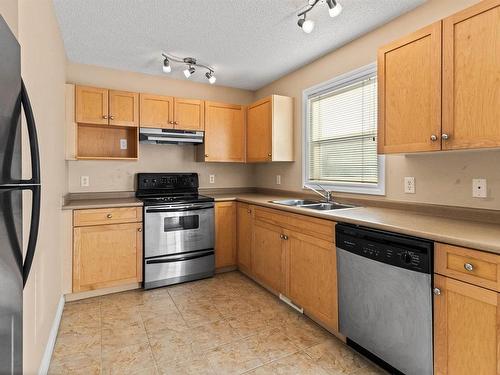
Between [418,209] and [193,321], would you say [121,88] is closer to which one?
[193,321]

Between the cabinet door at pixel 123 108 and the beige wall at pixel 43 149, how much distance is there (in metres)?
0.66

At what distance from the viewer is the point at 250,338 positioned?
6.95 ft

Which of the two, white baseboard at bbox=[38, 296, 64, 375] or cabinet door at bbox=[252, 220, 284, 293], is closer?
white baseboard at bbox=[38, 296, 64, 375]

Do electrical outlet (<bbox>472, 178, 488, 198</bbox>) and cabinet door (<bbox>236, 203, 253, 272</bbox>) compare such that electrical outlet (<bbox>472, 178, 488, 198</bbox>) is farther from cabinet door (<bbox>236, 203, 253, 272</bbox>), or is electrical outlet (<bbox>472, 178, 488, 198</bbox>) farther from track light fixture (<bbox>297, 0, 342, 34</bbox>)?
cabinet door (<bbox>236, 203, 253, 272</bbox>)

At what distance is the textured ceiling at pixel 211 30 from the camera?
2137mm

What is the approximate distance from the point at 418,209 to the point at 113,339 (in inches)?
95.7

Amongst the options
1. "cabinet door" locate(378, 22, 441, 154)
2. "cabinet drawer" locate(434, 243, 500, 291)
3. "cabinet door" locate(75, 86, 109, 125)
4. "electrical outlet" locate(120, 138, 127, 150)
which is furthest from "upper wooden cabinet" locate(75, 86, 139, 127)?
"cabinet drawer" locate(434, 243, 500, 291)

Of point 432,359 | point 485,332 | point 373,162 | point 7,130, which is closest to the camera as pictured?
point 7,130

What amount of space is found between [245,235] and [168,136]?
4.78ft

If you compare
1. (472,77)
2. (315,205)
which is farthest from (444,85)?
(315,205)

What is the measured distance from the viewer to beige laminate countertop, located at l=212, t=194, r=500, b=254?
1319mm

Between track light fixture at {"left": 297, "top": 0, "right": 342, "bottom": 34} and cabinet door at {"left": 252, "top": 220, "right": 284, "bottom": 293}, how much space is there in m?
1.65

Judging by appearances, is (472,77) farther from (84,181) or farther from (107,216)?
(84,181)

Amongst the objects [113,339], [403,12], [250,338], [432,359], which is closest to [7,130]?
[113,339]
